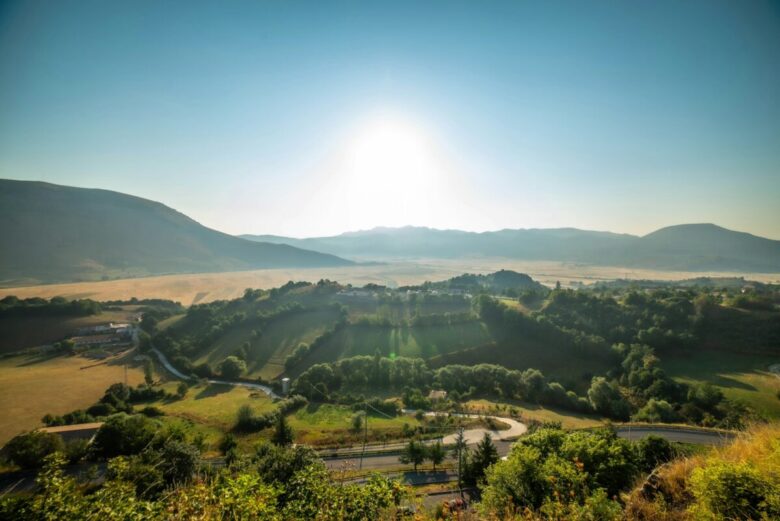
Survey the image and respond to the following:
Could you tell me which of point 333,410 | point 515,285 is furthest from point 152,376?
point 515,285

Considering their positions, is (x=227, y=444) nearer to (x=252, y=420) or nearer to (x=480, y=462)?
(x=252, y=420)

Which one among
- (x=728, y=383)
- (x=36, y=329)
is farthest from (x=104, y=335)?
(x=728, y=383)

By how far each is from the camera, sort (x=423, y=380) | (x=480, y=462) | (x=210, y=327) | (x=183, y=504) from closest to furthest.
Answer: (x=183, y=504) < (x=480, y=462) < (x=423, y=380) < (x=210, y=327)

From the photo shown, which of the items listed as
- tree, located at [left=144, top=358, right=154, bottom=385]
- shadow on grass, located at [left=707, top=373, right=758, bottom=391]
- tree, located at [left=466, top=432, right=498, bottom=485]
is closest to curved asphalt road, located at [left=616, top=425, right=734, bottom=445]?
tree, located at [left=466, top=432, right=498, bottom=485]

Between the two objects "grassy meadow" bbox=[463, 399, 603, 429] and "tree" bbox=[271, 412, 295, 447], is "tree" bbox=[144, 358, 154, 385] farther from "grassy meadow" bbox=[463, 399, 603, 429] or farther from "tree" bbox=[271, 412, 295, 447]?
"grassy meadow" bbox=[463, 399, 603, 429]

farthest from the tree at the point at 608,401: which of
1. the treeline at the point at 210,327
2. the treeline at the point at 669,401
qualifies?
the treeline at the point at 210,327

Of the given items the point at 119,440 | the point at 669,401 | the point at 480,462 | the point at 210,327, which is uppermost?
the point at 480,462

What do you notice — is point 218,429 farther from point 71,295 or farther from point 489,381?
point 71,295

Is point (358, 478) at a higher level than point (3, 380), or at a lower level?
higher
